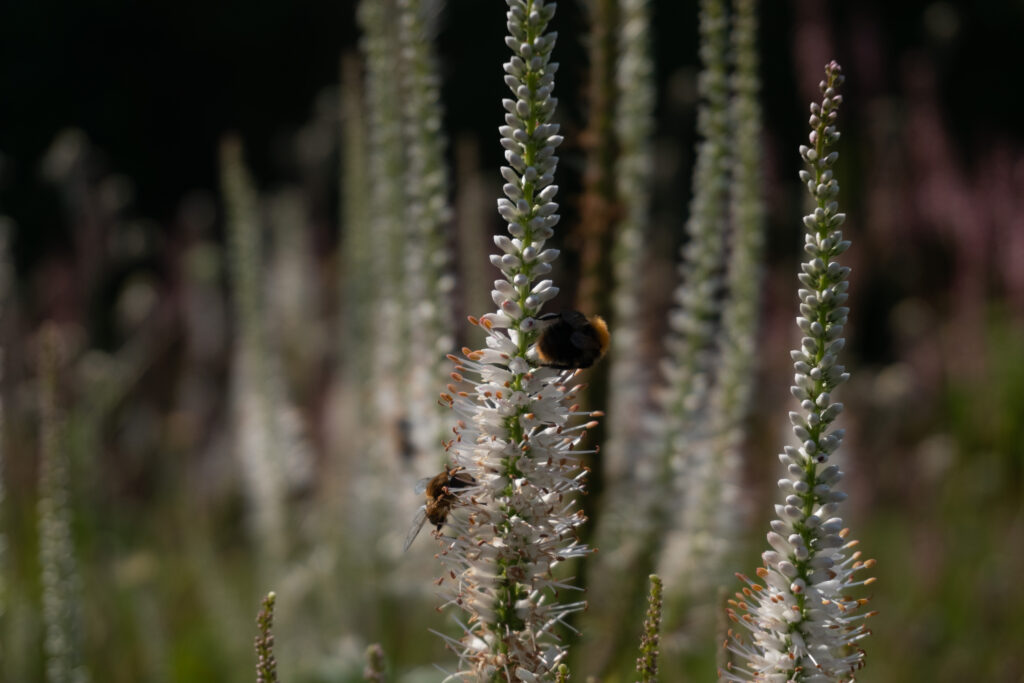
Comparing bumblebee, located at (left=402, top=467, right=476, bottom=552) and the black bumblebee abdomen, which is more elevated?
the black bumblebee abdomen

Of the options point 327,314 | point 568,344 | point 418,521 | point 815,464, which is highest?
point 568,344

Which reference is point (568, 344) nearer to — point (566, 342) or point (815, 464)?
point (566, 342)

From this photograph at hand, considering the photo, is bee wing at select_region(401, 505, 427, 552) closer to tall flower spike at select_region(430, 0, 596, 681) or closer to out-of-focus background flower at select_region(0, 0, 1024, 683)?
tall flower spike at select_region(430, 0, 596, 681)

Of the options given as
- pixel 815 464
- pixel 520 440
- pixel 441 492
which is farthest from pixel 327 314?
pixel 815 464

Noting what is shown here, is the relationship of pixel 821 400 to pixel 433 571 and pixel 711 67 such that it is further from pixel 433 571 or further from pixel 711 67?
pixel 433 571

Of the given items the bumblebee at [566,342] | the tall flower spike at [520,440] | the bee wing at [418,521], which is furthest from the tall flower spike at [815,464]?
the bee wing at [418,521]

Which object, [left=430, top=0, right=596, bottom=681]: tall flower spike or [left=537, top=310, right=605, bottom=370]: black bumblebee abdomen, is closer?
[left=430, top=0, right=596, bottom=681]: tall flower spike

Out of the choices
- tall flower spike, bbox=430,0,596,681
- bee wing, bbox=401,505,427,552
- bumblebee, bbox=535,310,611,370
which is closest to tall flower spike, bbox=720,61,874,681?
tall flower spike, bbox=430,0,596,681
